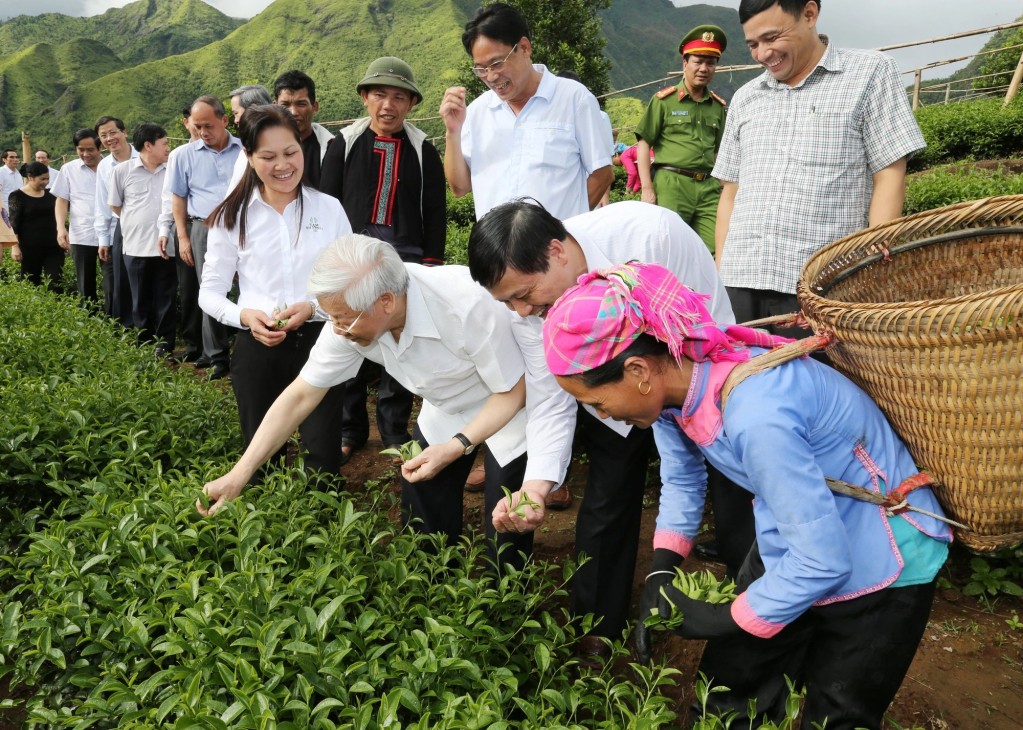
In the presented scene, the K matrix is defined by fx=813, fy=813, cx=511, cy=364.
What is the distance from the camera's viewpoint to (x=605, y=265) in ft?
7.64

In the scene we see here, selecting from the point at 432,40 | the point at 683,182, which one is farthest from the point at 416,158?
the point at 432,40

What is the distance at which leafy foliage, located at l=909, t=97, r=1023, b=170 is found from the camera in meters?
11.6

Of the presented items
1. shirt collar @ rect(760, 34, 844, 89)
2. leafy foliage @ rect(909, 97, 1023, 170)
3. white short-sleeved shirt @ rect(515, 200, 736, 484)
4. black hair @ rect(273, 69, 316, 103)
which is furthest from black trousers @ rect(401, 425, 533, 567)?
leafy foliage @ rect(909, 97, 1023, 170)

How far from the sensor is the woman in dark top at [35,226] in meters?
9.21

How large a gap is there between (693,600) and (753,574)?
0.33 meters

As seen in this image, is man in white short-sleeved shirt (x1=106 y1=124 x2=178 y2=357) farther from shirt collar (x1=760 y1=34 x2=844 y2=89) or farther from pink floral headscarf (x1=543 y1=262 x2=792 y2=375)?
pink floral headscarf (x1=543 y1=262 x2=792 y2=375)

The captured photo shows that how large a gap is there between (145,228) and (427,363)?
5.40m

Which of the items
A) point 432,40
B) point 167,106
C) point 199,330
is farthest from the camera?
point 432,40

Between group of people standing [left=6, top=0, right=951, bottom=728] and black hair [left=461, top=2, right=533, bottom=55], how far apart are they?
1cm

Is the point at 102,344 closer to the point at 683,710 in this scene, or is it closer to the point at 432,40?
the point at 683,710

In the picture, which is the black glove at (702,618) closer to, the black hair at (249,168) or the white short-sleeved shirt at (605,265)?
the white short-sleeved shirt at (605,265)

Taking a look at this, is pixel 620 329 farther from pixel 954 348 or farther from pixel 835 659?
pixel 835 659

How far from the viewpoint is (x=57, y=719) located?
6.08 feet

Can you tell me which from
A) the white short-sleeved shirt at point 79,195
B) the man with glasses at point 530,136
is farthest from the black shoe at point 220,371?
the man with glasses at point 530,136
